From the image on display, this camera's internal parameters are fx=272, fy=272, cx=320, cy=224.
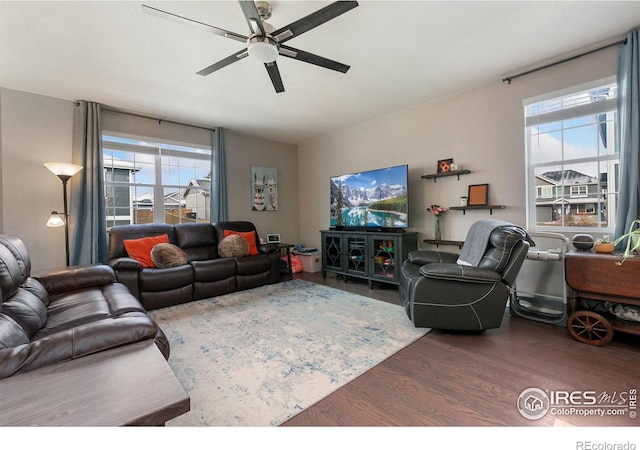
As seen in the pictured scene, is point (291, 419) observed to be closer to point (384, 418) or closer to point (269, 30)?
point (384, 418)

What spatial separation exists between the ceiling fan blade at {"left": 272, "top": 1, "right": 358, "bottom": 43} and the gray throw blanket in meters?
2.07

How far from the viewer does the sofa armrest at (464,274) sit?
219 cm

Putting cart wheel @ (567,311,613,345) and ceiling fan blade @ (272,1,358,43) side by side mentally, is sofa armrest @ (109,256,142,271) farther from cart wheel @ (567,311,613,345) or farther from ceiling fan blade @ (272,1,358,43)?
cart wheel @ (567,311,613,345)

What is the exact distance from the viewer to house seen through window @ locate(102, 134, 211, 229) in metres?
3.85

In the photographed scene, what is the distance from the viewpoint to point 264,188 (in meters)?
5.21

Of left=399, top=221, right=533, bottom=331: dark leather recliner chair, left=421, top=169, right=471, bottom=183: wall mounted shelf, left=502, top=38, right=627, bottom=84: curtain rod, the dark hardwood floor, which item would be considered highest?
left=502, top=38, right=627, bottom=84: curtain rod

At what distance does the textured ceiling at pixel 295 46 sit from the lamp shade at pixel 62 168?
2.92ft

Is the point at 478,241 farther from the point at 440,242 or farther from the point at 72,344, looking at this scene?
the point at 72,344

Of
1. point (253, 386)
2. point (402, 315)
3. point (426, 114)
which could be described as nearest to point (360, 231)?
point (402, 315)

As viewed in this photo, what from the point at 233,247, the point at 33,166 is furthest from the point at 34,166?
the point at 233,247

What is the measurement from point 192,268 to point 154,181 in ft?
5.64

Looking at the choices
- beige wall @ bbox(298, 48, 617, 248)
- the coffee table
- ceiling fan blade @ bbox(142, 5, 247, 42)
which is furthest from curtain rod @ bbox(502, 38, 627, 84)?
the coffee table

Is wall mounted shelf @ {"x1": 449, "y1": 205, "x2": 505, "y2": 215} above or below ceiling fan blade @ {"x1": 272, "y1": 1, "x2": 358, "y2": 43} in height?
below

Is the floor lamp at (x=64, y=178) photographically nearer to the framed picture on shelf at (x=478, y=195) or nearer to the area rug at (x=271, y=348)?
the area rug at (x=271, y=348)
